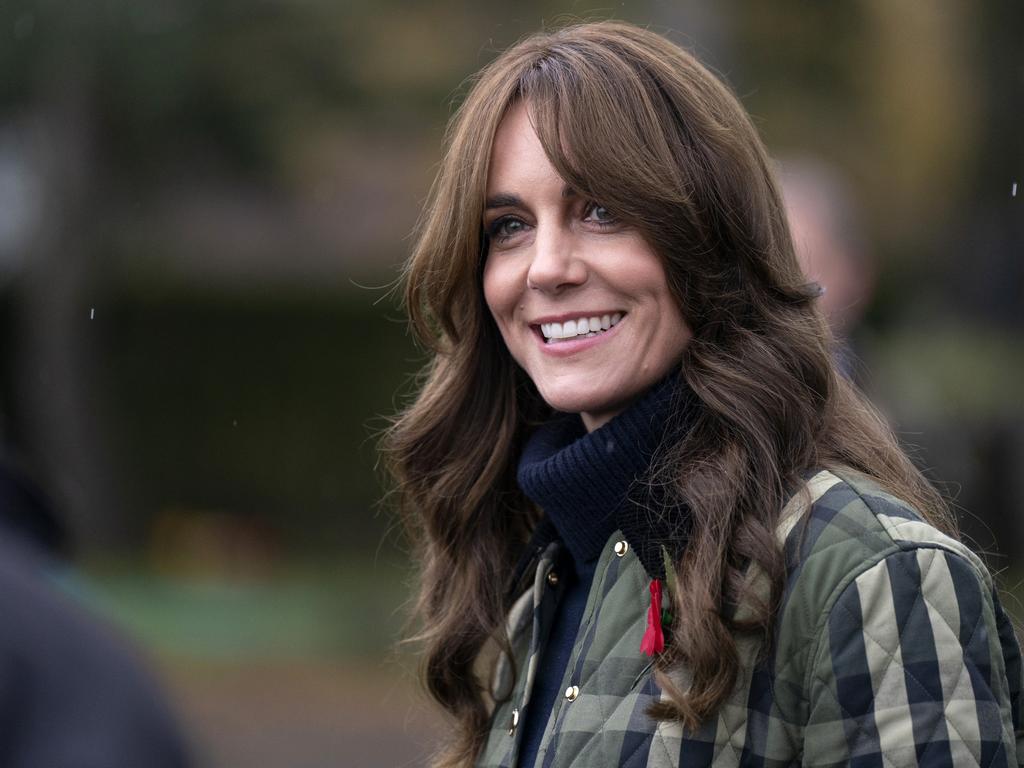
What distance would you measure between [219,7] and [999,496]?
7.30 meters

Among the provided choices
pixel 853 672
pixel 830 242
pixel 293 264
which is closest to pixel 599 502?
pixel 853 672

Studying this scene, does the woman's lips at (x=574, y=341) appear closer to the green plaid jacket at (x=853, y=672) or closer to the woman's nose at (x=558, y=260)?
the woman's nose at (x=558, y=260)

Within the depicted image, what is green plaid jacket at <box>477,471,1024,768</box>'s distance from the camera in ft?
7.53

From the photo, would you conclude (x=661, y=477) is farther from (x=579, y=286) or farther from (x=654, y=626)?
(x=579, y=286)

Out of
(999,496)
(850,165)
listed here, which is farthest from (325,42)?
(999,496)

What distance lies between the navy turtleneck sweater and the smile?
148 millimetres

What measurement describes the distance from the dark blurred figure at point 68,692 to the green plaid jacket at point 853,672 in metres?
1.02

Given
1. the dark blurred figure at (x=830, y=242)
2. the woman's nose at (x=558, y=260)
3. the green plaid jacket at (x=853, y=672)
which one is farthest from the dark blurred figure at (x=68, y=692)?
the dark blurred figure at (x=830, y=242)

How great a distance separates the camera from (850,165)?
13555 millimetres

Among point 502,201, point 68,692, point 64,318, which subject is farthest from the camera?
point 64,318

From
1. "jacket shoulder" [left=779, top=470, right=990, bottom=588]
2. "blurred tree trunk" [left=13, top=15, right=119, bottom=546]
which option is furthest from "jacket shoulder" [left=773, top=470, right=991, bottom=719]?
"blurred tree trunk" [left=13, top=15, right=119, bottom=546]

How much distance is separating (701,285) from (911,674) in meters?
0.83

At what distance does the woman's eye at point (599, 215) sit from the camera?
2799mm

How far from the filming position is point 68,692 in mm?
1638
